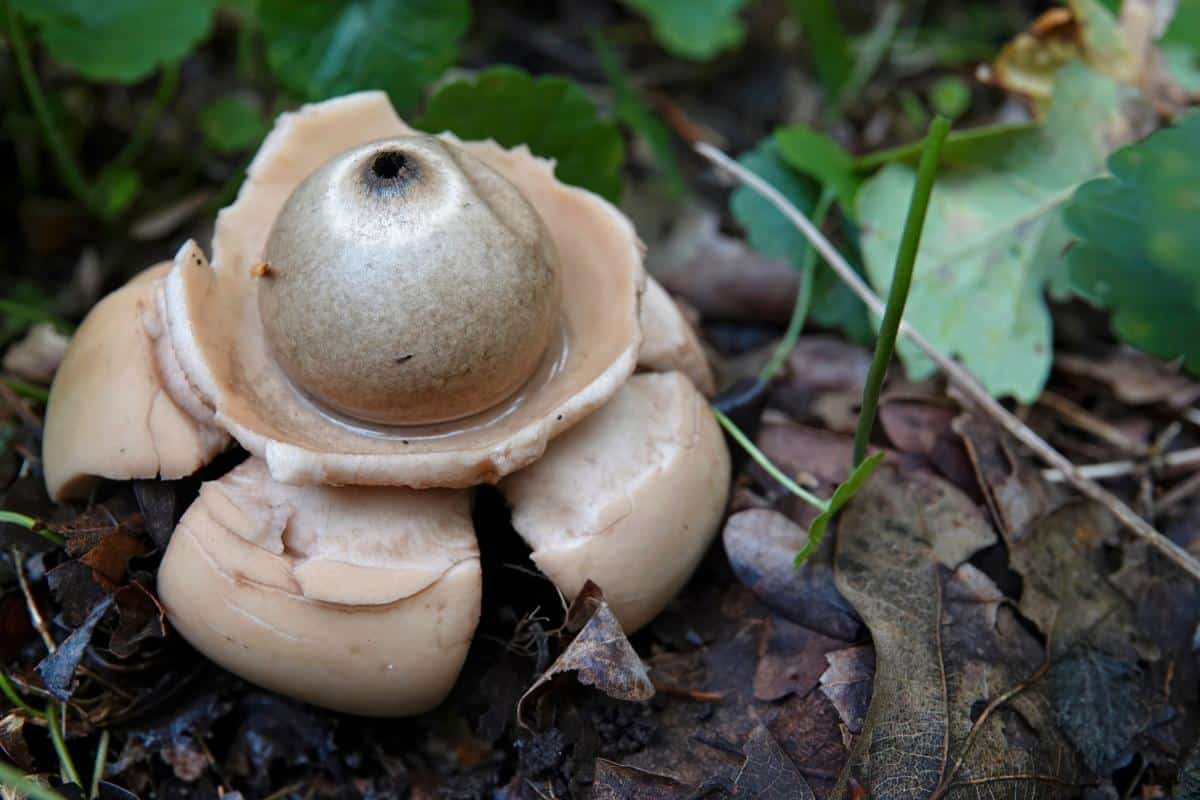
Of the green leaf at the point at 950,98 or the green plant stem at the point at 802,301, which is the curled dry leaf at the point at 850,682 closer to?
the green plant stem at the point at 802,301

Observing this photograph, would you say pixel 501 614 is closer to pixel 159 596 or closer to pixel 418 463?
pixel 418 463

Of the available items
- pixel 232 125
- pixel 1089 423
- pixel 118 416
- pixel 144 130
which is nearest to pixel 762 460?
pixel 1089 423

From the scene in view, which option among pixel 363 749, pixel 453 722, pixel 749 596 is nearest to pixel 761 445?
pixel 749 596

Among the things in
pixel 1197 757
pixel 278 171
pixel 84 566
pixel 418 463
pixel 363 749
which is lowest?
pixel 363 749

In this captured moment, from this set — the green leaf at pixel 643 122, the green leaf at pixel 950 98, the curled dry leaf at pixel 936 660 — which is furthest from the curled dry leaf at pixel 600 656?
the green leaf at pixel 950 98

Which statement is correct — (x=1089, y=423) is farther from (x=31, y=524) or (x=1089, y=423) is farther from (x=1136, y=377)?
(x=31, y=524)

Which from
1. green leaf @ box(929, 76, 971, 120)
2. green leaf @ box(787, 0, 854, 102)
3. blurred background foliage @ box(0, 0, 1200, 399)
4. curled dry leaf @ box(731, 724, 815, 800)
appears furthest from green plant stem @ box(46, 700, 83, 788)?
green leaf @ box(929, 76, 971, 120)
